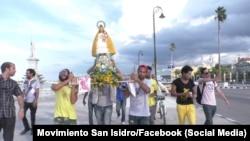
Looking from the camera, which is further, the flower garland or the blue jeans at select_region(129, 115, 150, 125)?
the flower garland

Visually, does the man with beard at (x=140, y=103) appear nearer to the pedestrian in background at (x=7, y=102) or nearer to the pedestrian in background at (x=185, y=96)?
the pedestrian in background at (x=185, y=96)

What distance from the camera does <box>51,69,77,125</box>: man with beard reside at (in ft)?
23.5

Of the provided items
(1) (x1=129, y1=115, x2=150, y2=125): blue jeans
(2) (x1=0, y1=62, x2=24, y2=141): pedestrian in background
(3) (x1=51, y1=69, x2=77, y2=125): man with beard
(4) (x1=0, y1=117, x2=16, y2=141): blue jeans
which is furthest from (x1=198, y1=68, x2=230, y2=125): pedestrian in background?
(4) (x1=0, y1=117, x2=16, y2=141): blue jeans

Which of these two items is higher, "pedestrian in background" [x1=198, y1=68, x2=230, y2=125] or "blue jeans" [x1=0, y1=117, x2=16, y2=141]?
"pedestrian in background" [x1=198, y1=68, x2=230, y2=125]

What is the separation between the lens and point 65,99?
7223mm

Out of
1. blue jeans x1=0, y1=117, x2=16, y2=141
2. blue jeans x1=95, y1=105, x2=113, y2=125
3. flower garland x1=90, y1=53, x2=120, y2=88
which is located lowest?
blue jeans x1=0, y1=117, x2=16, y2=141

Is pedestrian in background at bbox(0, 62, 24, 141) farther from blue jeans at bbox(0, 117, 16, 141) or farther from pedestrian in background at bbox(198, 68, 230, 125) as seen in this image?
pedestrian in background at bbox(198, 68, 230, 125)

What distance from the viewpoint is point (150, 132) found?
15.8ft

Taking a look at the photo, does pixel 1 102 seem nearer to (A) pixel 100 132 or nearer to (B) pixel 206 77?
(A) pixel 100 132

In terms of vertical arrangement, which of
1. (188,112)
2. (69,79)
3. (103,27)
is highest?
(103,27)

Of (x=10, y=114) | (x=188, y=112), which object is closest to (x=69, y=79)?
(x=10, y=114)

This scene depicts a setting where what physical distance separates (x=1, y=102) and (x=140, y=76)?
8.32 feet

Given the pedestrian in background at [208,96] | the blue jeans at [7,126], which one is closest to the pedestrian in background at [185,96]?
the pedestrian in background at [208,96]

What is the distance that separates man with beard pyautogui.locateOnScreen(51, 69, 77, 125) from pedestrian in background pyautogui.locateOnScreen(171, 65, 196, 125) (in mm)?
2284
